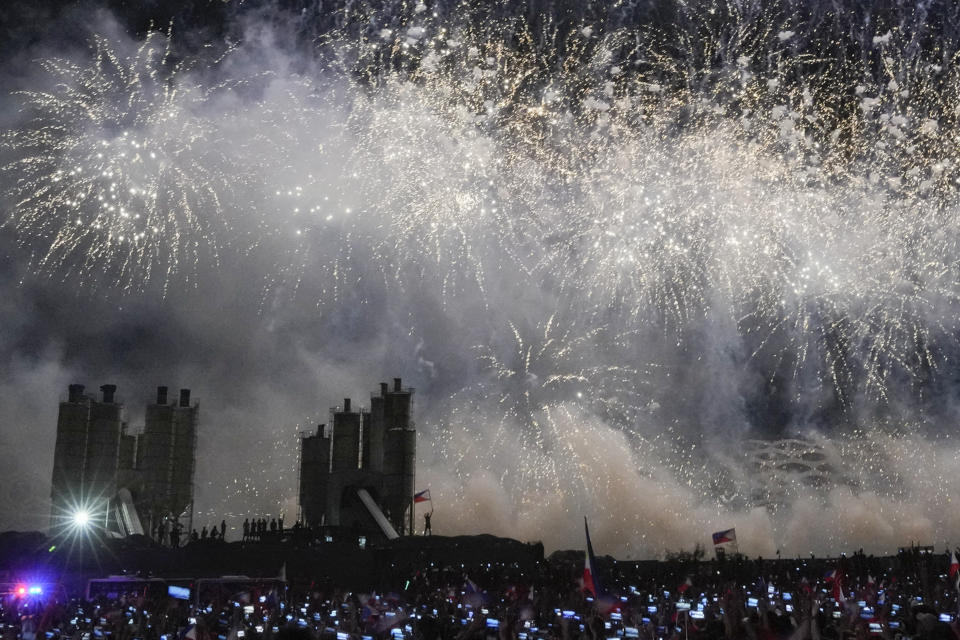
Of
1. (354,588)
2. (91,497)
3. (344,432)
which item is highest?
(344,432)

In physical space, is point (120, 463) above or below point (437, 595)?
above

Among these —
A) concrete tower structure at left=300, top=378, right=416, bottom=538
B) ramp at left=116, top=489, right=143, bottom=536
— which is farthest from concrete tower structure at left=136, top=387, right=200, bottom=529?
concrete tower structure at left=300, top=378, right=416, bottom=538

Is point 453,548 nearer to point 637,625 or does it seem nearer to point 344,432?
point 344,432

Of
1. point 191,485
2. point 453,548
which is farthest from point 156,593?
point 191,485

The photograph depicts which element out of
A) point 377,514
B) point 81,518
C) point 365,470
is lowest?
point 81,518

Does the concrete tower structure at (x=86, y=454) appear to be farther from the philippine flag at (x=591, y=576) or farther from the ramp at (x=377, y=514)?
the philippine flag at (x=591, y=576)

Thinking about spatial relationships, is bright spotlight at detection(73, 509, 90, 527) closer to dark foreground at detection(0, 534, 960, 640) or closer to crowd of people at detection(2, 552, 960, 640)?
dark foreground at detection(0, 534, 960, 640)

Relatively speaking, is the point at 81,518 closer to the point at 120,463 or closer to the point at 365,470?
the point at 120,463

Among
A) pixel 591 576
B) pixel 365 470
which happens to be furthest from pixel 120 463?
pixel 591 576
